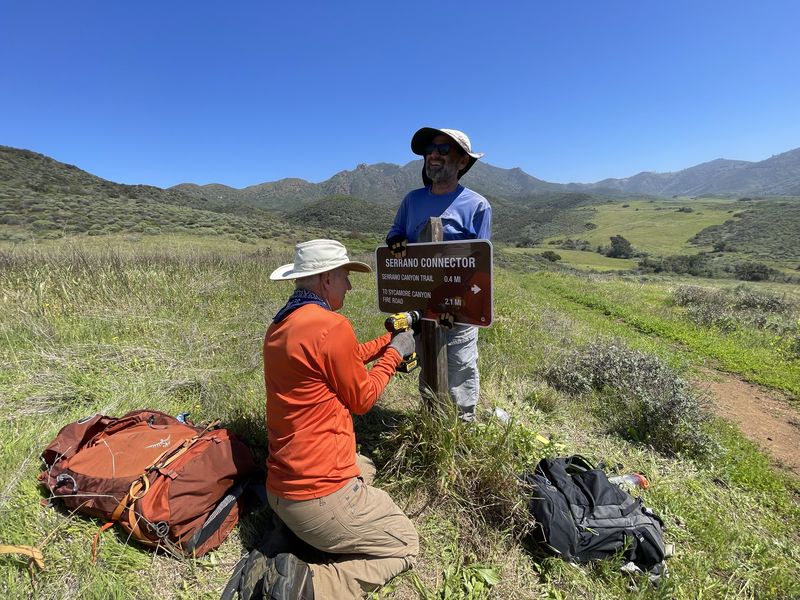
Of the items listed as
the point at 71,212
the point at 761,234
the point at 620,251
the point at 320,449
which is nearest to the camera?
the point at 320,449

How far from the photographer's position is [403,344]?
2498mm

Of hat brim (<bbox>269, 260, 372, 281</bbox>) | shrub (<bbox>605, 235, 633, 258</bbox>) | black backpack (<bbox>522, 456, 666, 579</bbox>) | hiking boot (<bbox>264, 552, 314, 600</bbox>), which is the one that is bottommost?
shrub (<bbox>605, 235, 633, 258</bbox>)

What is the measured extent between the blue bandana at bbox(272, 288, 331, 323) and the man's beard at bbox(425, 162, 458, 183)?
4.74 feet

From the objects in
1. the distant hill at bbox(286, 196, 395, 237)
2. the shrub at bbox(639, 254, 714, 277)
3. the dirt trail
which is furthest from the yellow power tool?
the distant hill at bbox(286, 196, 395, 237)

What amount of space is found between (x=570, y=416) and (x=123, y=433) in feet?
13.7

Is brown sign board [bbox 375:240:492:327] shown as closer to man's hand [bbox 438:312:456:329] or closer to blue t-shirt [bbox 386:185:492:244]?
man's hand [bbox 438:312:456:329]

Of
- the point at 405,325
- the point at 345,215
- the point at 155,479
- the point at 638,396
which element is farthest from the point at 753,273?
the point at 345,215

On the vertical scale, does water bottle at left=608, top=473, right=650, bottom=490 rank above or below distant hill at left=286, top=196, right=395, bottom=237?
below

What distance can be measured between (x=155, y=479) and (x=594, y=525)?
8.76 ft

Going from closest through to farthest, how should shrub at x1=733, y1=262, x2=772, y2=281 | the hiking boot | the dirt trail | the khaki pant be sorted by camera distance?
the hiking boot → the khaki pant → the dirt trail → shrub at x1=733, y1=262, x2=772, y2=281

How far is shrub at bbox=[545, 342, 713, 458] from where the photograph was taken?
149 inches

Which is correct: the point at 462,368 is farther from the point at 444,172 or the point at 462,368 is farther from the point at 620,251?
the point at 620,251

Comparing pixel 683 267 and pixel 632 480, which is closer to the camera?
pixel 632 480

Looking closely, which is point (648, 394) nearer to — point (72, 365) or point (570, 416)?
point (570, 416)
